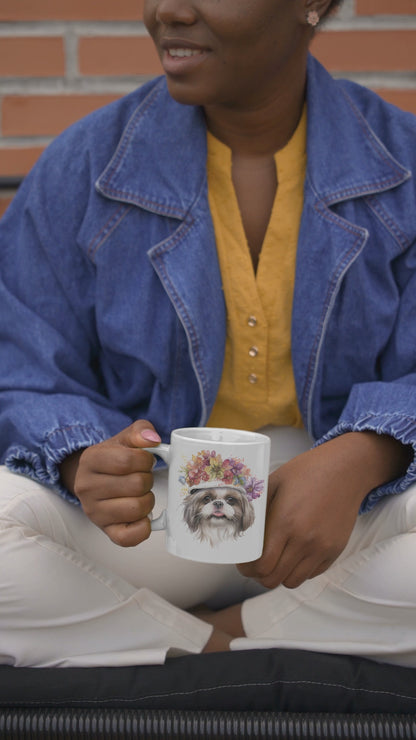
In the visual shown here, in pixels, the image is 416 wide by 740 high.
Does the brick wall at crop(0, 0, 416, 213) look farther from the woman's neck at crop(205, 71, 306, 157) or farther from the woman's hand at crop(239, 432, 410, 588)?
the woman's hand at crop(239, 432, 410, 588)

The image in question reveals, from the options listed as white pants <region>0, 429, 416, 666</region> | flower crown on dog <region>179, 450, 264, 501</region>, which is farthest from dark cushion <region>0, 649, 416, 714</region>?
flower crown on dog <region>179, 450, 264, 501</region>

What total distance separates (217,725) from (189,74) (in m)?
0.96

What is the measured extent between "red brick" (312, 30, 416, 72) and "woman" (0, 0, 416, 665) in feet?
1.43

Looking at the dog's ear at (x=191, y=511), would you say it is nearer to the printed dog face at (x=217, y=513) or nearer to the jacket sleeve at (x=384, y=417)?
the printed dog face at (x=217, y=513)

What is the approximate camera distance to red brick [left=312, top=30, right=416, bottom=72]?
79.0 inches

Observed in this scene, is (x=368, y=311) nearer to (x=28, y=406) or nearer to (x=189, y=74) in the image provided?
(x=189, y=74)

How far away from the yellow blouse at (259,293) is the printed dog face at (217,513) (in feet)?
1.55

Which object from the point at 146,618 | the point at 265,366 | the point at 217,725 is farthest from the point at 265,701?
the point at 265,366

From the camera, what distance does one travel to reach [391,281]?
1503 mm

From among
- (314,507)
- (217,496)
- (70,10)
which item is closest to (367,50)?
(70,10)

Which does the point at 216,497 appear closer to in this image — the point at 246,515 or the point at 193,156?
the point at 246,515

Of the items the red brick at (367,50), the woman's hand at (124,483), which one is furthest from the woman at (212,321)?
the red brick at (367,50)

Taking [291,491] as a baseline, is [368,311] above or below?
above

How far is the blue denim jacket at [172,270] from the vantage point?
1473 mm
